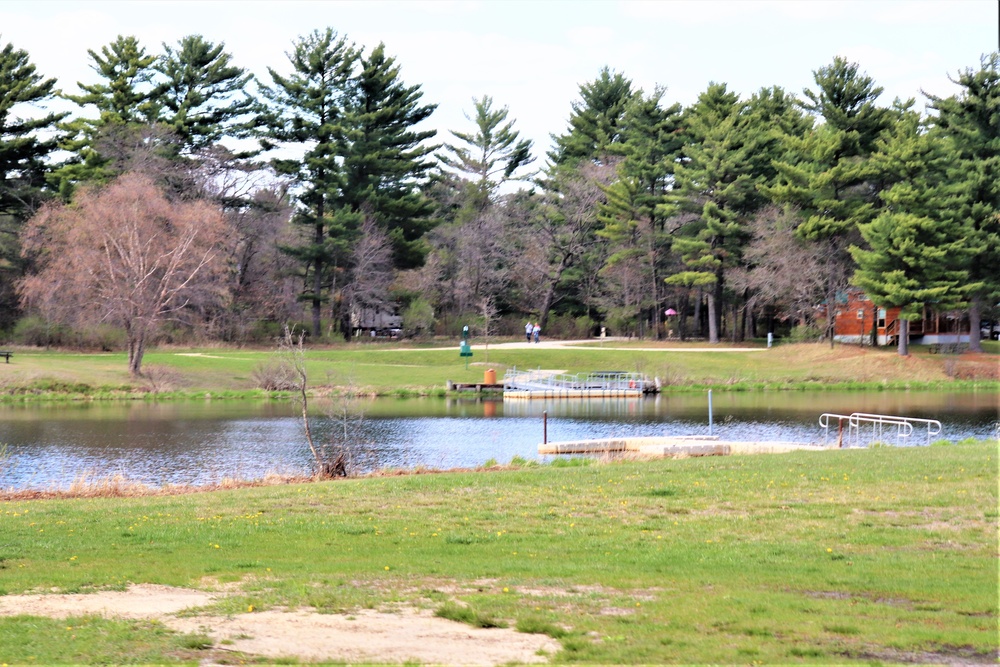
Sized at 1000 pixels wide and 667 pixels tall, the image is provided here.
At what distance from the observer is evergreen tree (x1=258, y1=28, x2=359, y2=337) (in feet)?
211

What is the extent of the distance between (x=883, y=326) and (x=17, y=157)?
177ft

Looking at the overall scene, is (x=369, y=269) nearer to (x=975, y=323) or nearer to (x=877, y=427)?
(x=975, y=323)

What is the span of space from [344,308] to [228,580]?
58736mm

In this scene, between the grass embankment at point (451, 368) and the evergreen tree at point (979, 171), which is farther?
the evergreen tree at point (979, 171)

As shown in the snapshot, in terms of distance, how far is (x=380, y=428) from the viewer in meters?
35.2

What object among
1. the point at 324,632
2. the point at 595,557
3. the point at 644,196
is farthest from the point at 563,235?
the point at 324,632

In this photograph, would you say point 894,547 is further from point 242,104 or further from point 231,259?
point 242,104

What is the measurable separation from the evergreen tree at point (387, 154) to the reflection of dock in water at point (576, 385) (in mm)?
18977

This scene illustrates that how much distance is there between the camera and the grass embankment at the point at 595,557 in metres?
7.57

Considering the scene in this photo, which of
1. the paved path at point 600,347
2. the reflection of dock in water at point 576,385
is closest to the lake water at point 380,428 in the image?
the reflection of dock in water at point 576,385

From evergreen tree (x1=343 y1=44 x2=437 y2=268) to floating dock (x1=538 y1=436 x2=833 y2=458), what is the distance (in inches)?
1612

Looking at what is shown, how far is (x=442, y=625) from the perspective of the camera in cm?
819

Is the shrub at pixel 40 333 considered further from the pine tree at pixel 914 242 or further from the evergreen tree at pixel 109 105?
the pine tree at pixel 914 242

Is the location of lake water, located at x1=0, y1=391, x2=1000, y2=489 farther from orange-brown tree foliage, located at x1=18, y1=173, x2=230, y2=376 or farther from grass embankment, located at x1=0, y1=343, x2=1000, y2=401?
orange-brown tree foliage, located at x1=18, y1=173, x2=230, y2=376
